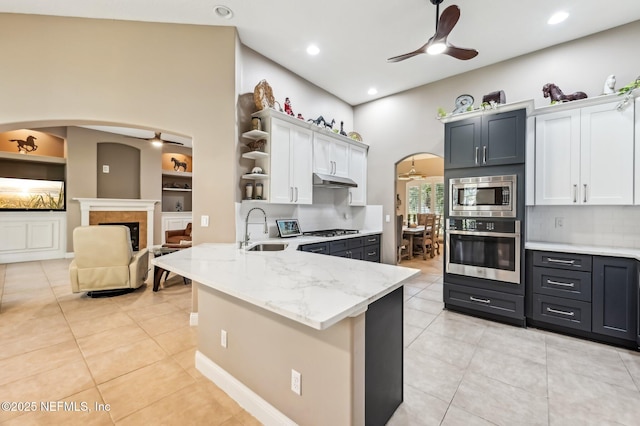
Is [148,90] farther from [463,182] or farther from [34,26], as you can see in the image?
[463,182]

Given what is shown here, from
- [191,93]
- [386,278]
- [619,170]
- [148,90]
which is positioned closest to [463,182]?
[619,170]

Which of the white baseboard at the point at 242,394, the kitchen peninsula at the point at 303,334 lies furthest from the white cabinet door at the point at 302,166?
the white baseboard at the point at 242,394

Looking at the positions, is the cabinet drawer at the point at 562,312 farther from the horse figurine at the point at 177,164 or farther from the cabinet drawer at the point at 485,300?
the horse figurine at the point at 177,164

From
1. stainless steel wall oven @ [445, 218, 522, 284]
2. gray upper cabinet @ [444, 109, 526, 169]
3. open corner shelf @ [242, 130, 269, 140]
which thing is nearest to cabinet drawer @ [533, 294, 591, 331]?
stainless steel wall oven @ [445, 218, 522, 284]

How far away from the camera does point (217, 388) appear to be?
1.93 metres

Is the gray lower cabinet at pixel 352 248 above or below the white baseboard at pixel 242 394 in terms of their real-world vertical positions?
above

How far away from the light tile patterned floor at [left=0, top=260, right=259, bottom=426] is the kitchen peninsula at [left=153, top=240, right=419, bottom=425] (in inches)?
9.3

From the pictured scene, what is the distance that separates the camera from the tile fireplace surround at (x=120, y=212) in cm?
643

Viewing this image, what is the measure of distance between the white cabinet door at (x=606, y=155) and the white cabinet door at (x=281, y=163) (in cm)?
337

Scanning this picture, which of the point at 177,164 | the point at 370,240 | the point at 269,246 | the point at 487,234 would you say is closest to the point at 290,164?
the point at 269,246

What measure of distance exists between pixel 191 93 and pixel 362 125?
131 inches

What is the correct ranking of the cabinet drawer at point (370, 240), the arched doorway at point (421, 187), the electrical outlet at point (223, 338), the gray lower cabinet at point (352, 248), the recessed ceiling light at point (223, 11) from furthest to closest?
the arched doorway at point (421, 187) < the cabinet drawer at point (370, 240) < the gray lower cabinet at point (352, 248) < the recessed ceiling light at point (223, 11) < the electrical outlet at point (223, 338)

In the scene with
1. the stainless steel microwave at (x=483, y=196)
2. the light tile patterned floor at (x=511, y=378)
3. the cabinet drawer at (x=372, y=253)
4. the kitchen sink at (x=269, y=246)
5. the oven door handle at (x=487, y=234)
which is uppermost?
the stainless steel microwave at (x=483, y=196)

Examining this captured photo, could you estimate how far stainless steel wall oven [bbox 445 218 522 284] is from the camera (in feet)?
9.79
